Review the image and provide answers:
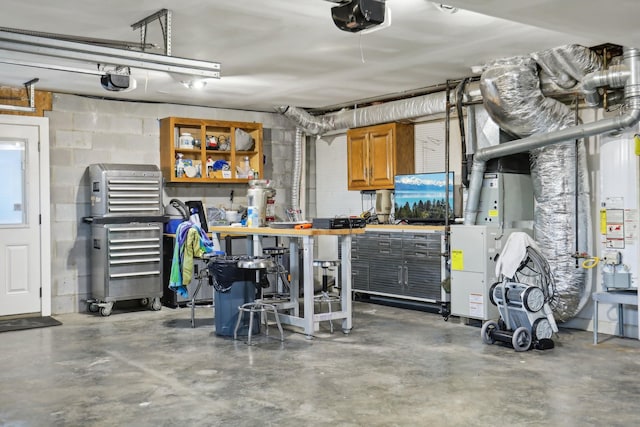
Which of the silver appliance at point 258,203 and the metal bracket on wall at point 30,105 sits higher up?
the metal bracket on wall at point 30,105

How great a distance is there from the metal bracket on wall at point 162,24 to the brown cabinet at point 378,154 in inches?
144

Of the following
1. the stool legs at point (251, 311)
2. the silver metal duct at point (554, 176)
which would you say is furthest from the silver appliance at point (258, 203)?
the silver metal duct at point (554, 176)

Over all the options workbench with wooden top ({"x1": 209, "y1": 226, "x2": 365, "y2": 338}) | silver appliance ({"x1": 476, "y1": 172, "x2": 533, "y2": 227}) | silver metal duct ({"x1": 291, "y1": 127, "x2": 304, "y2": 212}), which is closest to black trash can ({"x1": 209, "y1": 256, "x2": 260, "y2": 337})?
workbench with wooden top ({"x1": 209, "y1": 226, "x2": 365, "y2": 338})

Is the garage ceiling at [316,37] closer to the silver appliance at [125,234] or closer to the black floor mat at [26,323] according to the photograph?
the silver appliance at [125,234]

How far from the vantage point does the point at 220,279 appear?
600 centimetres

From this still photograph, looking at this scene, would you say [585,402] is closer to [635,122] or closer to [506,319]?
[506,319]

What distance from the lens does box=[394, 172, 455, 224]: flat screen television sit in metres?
7.18

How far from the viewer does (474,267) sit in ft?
21.3

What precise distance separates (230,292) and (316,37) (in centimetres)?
243

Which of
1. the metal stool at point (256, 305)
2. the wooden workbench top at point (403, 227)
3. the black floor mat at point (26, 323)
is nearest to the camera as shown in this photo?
the metal stool at point (256, 305)

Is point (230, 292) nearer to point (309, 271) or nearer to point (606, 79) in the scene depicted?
point (309, 271)

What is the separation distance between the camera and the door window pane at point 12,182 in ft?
23.9

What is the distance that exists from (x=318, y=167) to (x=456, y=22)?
16.2 feet

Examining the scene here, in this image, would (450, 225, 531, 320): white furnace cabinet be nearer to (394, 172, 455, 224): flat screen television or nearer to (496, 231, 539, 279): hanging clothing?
(394, 172, 455, 224): flat screen television
